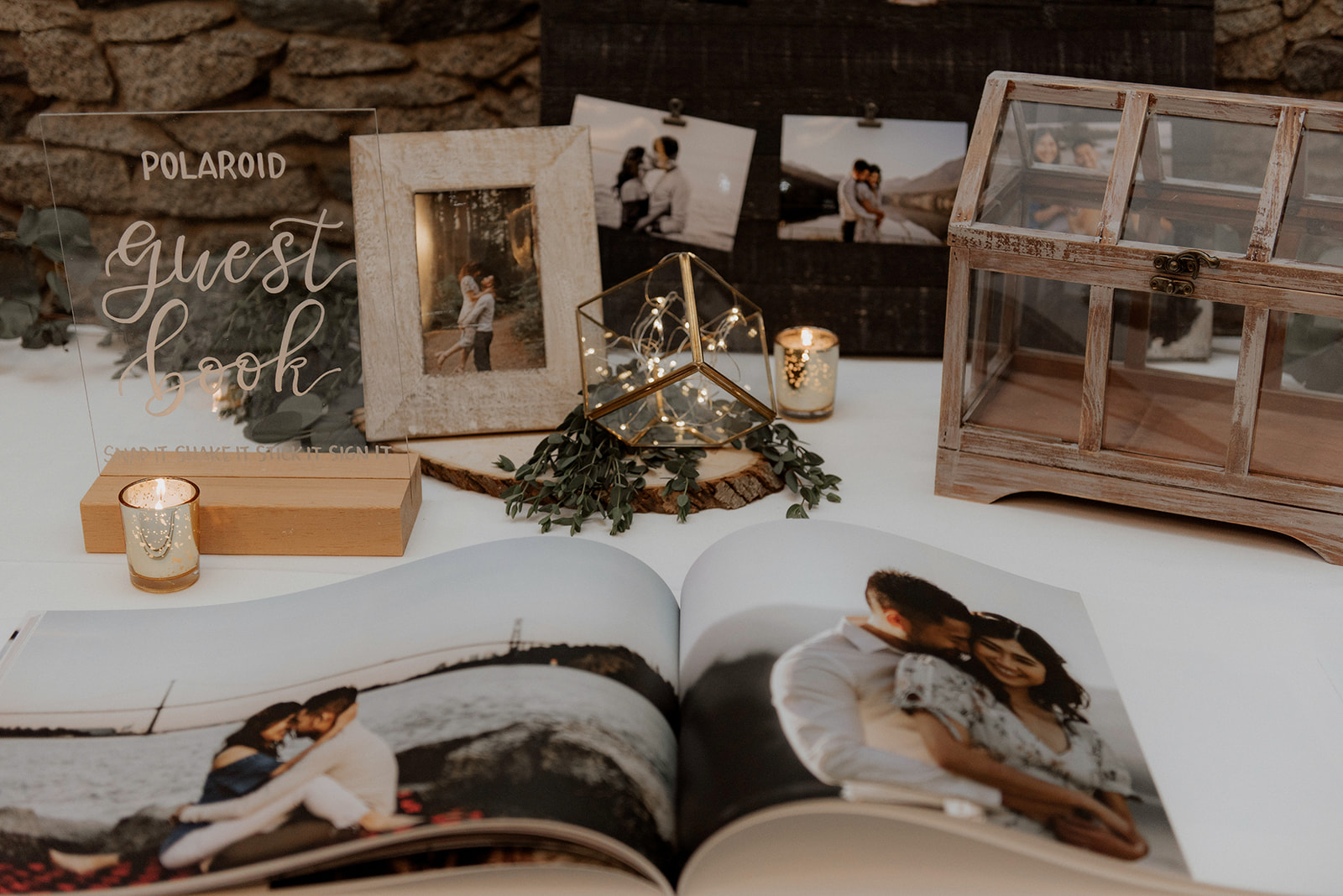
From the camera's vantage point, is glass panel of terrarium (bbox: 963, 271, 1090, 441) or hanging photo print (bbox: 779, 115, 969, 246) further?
hanging photo print (bbox: 779, 115, 969, 246)

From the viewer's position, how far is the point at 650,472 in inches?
49.6

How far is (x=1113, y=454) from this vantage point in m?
1.20

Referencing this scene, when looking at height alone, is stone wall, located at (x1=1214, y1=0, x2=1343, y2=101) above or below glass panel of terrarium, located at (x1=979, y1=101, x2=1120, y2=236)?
above

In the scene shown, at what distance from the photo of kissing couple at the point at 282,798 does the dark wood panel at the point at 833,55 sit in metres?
0.97

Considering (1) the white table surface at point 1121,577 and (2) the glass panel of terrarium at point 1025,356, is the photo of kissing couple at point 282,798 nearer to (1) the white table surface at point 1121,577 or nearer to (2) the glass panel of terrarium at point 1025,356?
(1) the white table surface at point 1121,577

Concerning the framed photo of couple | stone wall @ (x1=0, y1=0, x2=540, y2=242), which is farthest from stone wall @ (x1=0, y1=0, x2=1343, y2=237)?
the framed photo of couple

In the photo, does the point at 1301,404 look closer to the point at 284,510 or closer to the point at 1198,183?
the point at 1198,183

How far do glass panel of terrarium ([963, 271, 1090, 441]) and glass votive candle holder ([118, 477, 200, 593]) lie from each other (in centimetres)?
80

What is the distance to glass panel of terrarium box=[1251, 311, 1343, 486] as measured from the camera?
111 centimetres

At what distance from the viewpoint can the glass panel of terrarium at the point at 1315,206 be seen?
3.56 feet

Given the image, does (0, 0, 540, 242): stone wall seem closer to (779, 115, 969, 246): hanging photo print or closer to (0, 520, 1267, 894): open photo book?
(779, 115, 969, 246): hanging photo print

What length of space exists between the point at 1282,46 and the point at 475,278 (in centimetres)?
121

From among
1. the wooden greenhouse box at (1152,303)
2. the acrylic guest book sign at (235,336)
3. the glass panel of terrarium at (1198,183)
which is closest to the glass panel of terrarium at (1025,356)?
the wooden greenhouse box at (1152,303)

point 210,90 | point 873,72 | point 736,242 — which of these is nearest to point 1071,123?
point 873,72
